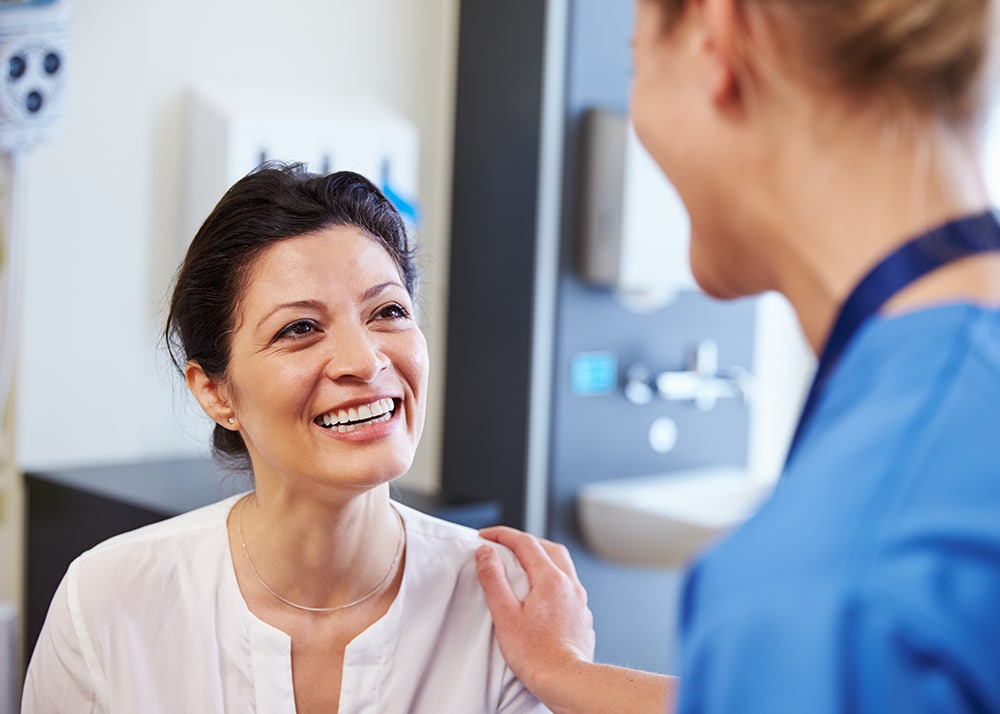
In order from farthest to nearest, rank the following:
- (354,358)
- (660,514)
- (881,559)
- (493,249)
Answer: (493,249) < (660,514) < (354,358) < (881,559)

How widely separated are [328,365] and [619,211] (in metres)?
1.72

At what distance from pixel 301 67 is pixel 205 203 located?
47 cm

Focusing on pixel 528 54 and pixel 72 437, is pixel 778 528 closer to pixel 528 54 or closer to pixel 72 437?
pixel 72 437

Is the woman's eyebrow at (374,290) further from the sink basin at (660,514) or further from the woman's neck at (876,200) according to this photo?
the sink basin at (660,514)

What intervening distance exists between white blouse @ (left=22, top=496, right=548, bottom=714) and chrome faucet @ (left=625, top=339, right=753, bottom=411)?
5.70 ft

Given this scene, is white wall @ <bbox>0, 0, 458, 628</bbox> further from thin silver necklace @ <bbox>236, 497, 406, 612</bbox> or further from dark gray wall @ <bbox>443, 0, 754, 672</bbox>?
thin silver necklace @ <bbox>236, 497, 406, 612</bbox>

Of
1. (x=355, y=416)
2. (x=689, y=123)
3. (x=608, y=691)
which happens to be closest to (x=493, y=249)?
(x=355, y=416)

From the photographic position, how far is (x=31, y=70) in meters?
2.10

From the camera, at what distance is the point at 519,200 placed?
3076 mm

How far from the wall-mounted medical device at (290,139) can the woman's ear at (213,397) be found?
939 millimetres

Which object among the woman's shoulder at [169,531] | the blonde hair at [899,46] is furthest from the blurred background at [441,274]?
the blonde hair at [899,46]

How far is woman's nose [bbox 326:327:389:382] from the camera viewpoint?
1453mm

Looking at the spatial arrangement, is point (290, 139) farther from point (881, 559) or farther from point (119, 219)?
point (881, 559)

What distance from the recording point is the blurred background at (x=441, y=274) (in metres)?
2.47
